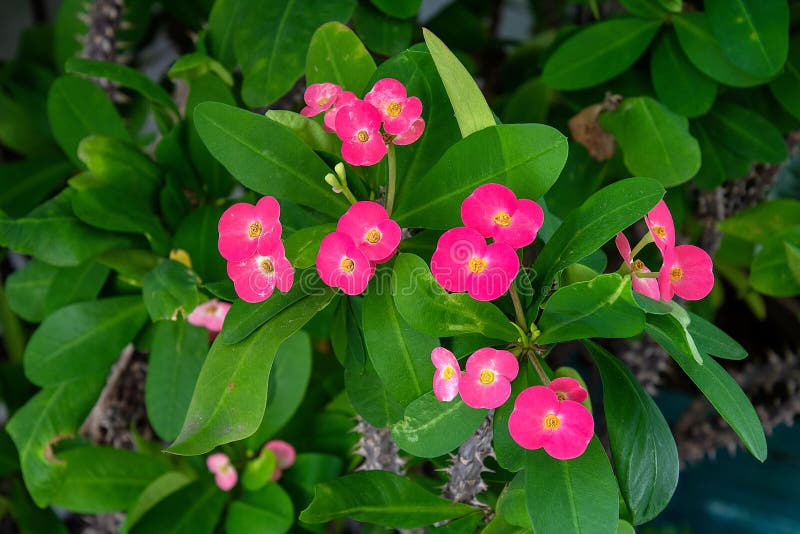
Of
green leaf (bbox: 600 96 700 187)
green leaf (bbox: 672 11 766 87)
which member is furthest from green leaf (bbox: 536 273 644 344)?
green leaf (bbox: 672 11 766 87)

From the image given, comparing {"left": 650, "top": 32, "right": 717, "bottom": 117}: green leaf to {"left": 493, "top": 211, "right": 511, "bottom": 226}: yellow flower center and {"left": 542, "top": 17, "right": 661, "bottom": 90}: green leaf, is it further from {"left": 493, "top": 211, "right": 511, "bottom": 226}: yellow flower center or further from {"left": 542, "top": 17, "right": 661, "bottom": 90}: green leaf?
{"left": 493, "top": 211, "right": 511, "bottom": 226}: yellow flower center

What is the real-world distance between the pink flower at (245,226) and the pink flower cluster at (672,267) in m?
0.26

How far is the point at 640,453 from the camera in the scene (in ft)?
1.74

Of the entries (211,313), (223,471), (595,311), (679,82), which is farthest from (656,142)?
→ (223,471)

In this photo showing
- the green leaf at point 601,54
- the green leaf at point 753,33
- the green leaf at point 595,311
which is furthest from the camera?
the green leaf at point 601,54

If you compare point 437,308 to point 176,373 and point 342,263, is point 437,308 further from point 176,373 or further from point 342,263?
point 176,373

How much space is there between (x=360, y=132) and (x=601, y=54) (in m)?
0.49

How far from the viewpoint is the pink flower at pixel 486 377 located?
0.50 meters

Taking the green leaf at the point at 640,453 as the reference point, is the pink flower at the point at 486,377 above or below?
above

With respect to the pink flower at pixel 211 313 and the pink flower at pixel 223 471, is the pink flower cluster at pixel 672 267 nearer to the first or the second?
the pink flower at pixel 211 313

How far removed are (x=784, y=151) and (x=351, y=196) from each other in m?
0.63

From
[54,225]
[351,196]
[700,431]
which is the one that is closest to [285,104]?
[54,225]

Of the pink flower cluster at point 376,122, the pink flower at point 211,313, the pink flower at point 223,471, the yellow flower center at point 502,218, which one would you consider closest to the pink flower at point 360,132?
the pink flower cluster at point 376,122

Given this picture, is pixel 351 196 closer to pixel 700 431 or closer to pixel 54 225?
pixel 54 225
